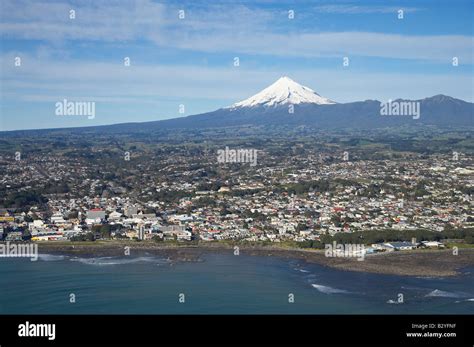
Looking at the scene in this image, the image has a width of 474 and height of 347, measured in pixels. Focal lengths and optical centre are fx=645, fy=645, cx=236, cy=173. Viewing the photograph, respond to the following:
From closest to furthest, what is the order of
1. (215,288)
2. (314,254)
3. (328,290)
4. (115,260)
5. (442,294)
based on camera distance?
(442,294) < (328,290) < (215,288) < (115,260) < (314,254)

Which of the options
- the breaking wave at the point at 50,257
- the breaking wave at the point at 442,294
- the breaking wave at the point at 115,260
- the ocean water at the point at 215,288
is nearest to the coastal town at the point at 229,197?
the breaking wave at the point at 50,257

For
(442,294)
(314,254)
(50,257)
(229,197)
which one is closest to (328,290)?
(442,294)

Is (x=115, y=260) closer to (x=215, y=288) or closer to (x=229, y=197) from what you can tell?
(x=215, y=288)

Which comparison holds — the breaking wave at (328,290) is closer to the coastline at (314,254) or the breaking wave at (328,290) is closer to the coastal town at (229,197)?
the coastline at (314,254)
